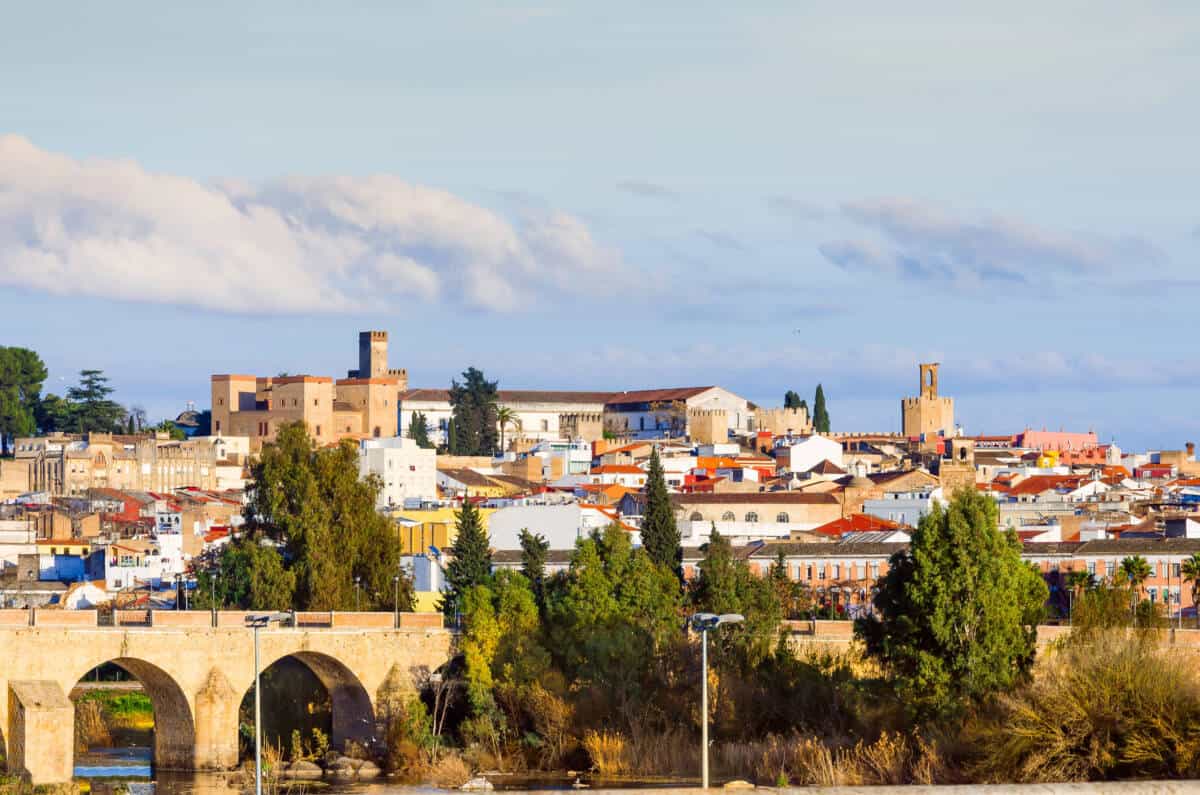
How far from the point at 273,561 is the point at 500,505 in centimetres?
3519

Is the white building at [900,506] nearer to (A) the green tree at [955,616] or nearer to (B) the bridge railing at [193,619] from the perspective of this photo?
(B) the bridge railing at [193,619]

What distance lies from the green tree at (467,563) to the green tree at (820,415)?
9210cm

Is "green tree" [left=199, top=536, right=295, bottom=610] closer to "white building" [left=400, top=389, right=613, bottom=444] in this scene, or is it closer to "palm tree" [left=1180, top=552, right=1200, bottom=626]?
"palm tree" [left=1180, top=552, right=1200, bottom=626]

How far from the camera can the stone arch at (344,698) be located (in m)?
50.9

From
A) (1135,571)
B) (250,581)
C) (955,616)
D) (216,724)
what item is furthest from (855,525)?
(955,616)

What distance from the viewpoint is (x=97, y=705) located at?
56.0 meters

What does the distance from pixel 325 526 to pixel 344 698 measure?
570cm

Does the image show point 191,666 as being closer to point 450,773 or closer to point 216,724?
point 216,724

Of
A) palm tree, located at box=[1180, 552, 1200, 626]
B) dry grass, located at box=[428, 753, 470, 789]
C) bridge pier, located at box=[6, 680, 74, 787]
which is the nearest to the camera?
bridge pier, located at box=[6, 680, 74, 787]

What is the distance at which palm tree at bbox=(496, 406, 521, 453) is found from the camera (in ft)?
474

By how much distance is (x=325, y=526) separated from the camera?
56312mm

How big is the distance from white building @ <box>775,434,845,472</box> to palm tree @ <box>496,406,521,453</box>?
24.1 metres

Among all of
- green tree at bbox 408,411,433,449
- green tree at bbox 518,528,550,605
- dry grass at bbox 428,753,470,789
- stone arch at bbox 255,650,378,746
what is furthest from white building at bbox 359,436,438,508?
dry grass at bbox 428,753,470,789

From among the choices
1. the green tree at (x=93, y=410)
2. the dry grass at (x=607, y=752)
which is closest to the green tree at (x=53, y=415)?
the green tree at (x=93, y=410)
